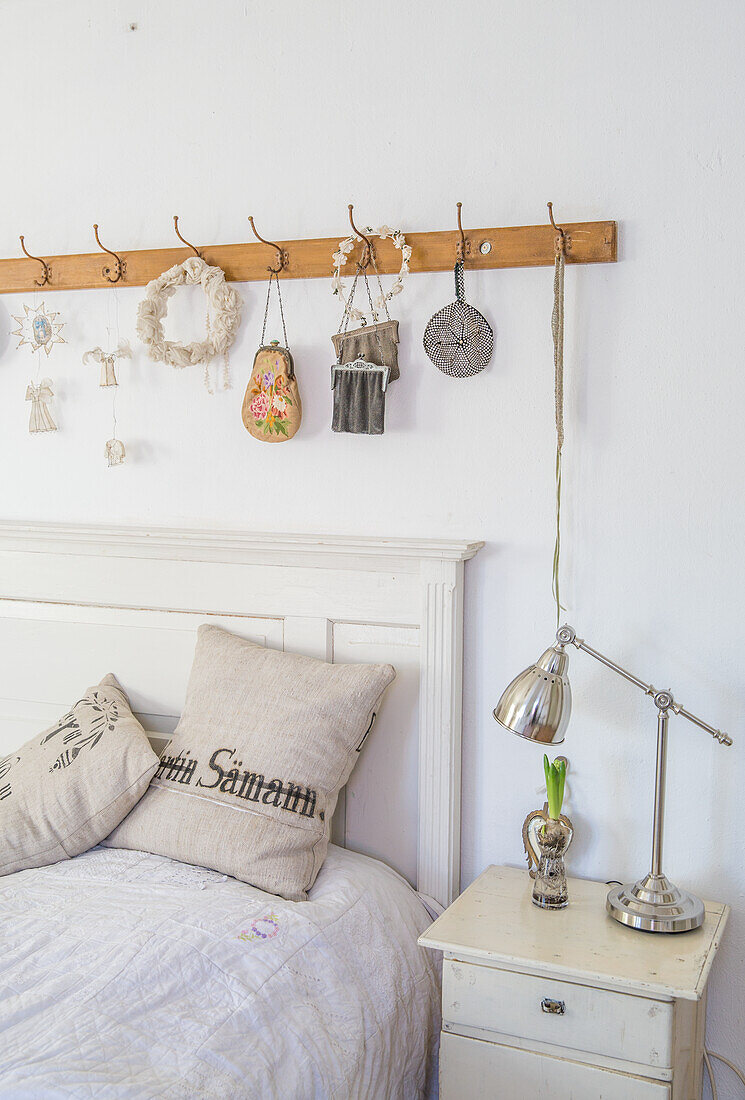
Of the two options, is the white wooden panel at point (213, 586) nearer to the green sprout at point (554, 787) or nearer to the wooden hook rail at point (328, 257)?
the green sprout at point (554, 787)

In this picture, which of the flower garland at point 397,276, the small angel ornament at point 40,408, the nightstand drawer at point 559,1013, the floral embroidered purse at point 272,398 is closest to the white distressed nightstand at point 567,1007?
the nightstand drawer at point 559,1013

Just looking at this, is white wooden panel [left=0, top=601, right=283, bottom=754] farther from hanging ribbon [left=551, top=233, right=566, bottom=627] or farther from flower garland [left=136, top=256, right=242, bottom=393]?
hanging ribbon [left=551, top=233, right=566, bottom=627]

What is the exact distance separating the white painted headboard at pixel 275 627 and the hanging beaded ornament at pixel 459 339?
339mm

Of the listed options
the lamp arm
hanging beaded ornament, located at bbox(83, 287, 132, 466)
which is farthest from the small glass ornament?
the lamp arm

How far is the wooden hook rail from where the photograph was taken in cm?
177

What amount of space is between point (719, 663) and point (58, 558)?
4.68 ft

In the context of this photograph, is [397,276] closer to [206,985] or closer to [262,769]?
[262,769]

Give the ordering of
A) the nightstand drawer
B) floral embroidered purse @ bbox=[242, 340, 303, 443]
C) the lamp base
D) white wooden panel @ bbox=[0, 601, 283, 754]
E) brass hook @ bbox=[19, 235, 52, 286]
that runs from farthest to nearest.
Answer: brass hook @ bbox=[19, 235, 52, 286], white wooden panel @ bbox=[0, 601, 283, 754], floral embroidered purse @ bbox=[242, 340, 303, 443], the lamp base, the nightstand drawer

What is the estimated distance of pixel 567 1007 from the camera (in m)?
1.47

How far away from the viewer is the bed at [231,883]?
1.26 m

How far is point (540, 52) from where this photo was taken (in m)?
1.80

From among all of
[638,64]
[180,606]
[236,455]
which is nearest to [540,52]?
[638,64]

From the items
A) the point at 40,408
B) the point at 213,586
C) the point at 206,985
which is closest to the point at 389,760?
the point at 213,586

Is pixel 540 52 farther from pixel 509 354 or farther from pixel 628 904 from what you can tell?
pixel 628 904
